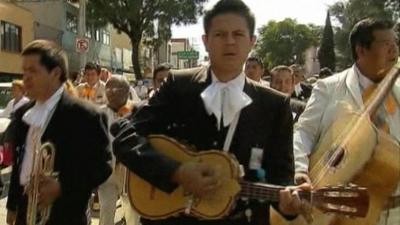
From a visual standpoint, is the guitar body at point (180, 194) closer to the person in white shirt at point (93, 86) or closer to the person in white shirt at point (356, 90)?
the person in white shirt at point (356, 90)

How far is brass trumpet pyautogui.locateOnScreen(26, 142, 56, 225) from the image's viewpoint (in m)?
3.22

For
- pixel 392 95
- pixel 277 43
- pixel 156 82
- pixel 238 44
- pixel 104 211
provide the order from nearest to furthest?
pixel 238 44, pixel 392 95, pixel 104 211, pixel 156 82, pixel 277 43

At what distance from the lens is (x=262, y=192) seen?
2529 millimetres

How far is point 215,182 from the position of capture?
2.42 metres

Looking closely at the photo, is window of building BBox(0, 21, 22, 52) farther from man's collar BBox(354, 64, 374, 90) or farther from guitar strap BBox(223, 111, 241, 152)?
guitar strap BBox(223, 111, 241, 152)

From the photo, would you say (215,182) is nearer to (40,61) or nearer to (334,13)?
(40,61)

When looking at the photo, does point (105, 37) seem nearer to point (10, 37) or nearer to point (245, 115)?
point (10, 37)

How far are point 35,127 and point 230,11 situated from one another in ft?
4.24

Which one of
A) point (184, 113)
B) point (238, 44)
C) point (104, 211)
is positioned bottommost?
point (104, 211)

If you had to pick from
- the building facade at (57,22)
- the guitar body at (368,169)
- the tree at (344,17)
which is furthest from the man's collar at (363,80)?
the tree at (344,17)

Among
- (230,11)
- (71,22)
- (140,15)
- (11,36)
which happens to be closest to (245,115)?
(230,11)

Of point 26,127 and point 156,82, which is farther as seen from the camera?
point 156,82

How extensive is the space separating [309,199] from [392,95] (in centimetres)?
108

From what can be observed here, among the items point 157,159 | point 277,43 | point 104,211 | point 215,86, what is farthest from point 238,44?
point 277,43
